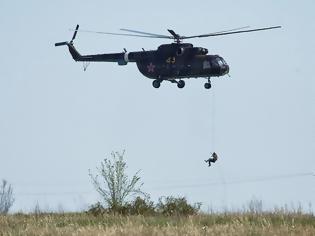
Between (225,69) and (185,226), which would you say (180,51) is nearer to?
(225,69)

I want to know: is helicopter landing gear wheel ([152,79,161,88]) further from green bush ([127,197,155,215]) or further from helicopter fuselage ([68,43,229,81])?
green bush ([127,197,155,215])

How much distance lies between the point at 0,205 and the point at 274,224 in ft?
433

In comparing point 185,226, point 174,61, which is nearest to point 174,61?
point 174,61

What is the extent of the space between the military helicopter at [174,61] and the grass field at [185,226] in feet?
52.9

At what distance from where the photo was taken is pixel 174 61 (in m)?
50.8

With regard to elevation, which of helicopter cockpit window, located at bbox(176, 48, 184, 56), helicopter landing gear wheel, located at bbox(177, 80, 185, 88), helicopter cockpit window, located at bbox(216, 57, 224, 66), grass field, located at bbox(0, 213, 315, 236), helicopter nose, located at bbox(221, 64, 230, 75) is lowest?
grass field, located at bbox(0, 213, 315, 236)

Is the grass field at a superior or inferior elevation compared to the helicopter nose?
inferior

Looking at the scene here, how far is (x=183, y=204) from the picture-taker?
4200cm

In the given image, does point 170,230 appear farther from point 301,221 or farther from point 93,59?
point 93,59

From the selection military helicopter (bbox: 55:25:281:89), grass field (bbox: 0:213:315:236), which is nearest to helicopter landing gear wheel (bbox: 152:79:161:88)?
military helicopter (bbox: 55:25:281:89)

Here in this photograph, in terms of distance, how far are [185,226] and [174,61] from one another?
78.5 feet

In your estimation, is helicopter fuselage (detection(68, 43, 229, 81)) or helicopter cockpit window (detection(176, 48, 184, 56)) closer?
helicopter fuselage (detection(68, 43, 229, 81))

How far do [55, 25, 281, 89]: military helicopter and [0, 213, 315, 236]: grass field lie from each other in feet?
52.9

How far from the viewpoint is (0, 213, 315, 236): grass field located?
83.7 ft
